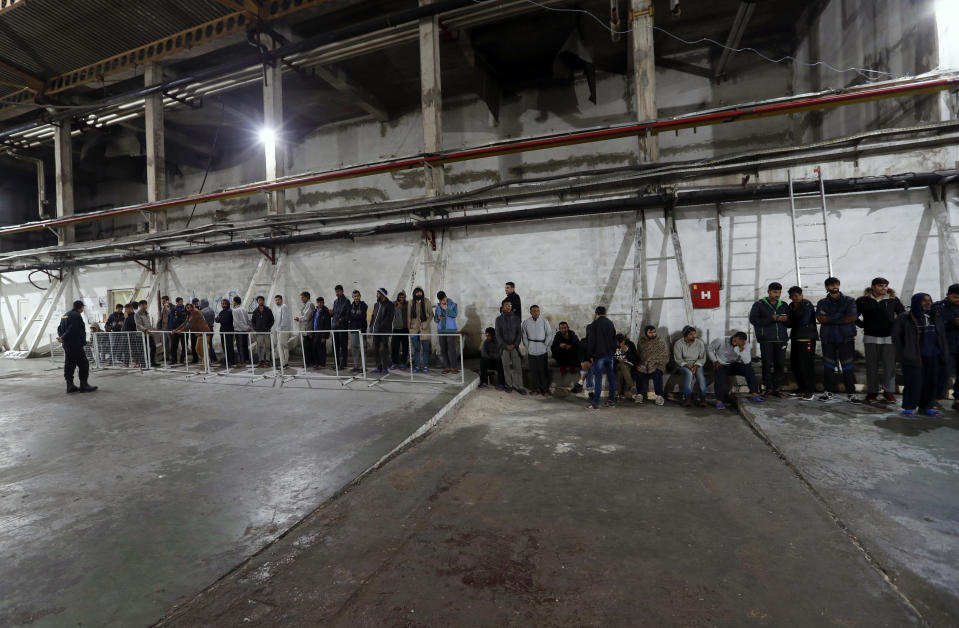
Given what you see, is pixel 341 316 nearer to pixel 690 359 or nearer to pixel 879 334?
pixel 690 359

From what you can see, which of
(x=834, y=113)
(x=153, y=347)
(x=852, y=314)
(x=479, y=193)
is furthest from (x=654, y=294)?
(x=153, y=347)

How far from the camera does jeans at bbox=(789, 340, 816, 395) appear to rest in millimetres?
6035

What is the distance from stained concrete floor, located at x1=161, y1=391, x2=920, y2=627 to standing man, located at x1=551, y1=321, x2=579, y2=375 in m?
3.16

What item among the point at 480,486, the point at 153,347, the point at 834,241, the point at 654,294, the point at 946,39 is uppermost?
the point at 946,39

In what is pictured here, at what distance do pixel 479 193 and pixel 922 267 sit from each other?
777 centimetres

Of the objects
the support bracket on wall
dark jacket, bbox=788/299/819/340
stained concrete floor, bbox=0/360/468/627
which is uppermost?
the support bracket on wall

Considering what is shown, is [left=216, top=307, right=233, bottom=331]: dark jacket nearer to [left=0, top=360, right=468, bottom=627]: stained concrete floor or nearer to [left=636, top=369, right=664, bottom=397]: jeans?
[left=0, top=360, right=468, bottom=627]: stained concrete floor

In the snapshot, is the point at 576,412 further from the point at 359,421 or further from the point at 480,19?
the point at 480,19

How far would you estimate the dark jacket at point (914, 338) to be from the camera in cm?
506

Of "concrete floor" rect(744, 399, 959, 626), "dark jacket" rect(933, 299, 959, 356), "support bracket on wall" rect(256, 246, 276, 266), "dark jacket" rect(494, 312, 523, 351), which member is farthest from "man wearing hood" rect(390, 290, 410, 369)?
"dark jacket" rect(933, 299, 959, 356)

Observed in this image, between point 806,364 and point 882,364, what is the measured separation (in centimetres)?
86

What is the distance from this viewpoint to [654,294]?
770 centimetres

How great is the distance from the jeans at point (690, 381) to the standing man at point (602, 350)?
1.17m

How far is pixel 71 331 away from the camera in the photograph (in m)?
7.04
